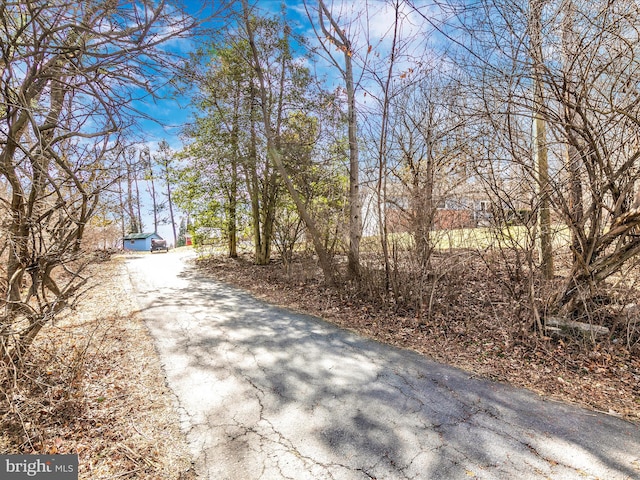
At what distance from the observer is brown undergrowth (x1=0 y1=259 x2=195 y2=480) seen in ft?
6.98

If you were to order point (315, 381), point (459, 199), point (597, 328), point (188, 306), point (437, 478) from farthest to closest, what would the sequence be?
point (188, 306) → point (459, 199) → point (597, 328) → point (315, 381) → point (437, 478)

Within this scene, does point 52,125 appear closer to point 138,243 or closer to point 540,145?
point 540,145

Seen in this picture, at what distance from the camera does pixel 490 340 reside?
162 inches

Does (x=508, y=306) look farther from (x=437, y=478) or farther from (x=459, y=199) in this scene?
(x=437, y=478)

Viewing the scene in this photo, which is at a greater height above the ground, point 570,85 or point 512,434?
point 570,85

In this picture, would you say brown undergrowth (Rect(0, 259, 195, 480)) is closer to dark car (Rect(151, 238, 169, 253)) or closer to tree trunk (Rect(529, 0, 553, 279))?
tree trunk (Rect(529, 0, 553, 279))

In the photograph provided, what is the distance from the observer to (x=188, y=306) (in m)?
6.04

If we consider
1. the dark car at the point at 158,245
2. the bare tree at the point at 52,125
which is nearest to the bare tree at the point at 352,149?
the bare tree at the point at 52,125

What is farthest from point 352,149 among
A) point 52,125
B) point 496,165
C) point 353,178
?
point 52,125

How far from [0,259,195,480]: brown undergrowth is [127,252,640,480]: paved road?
193 millimetres

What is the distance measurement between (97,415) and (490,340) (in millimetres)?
4464

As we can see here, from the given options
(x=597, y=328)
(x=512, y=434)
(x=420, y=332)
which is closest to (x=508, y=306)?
(x=597, y=328)

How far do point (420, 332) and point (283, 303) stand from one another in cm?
292

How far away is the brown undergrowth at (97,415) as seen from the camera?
6.98 feet
